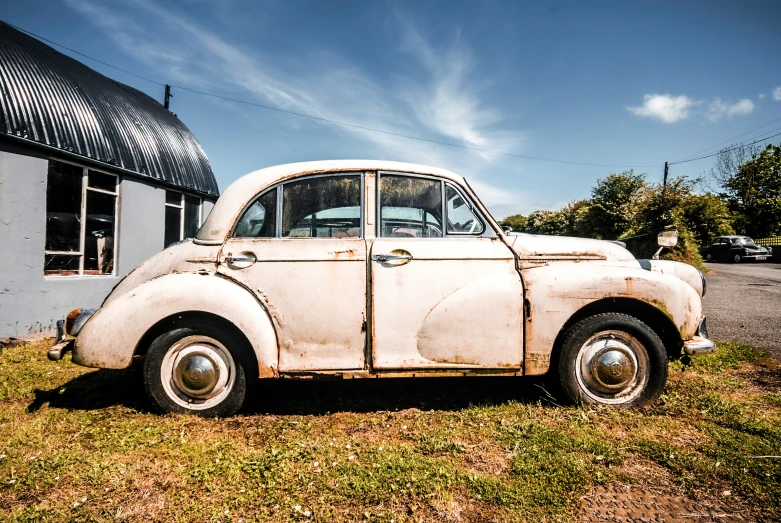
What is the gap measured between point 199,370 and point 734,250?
28797mm

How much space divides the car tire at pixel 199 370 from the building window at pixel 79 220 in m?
5.47

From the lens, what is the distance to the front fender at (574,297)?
120 inches

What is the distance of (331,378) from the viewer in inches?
119

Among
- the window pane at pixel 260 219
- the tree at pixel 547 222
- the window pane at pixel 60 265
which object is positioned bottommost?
the window pane at pixel 60 265

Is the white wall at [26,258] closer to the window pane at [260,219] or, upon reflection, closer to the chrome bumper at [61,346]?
the chrome bumper at [61,346]

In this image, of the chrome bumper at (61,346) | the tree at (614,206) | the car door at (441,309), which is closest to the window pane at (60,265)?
the chrome bumper at (61,346)

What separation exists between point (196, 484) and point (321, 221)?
198 cm

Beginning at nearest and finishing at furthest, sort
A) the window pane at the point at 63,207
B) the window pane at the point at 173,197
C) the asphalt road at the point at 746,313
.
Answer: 1. the asphalt road at the point at 746,313
2. the window pane at the point at 63,207
3. the window pane at the point at 173,197

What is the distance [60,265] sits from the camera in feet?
23.6

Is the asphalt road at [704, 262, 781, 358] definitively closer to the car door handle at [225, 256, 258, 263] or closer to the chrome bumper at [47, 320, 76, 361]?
the car door handle at [225, 256, 258, 263]

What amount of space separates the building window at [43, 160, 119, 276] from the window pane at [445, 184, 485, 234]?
708cm

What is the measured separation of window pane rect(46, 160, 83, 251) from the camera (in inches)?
271

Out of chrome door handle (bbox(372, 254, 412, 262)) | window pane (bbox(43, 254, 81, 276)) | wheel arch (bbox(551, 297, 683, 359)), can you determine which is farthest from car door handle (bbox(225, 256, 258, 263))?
window pane (bbox(43, 254, 81, 276))

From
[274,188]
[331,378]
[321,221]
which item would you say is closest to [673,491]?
[331,378]
